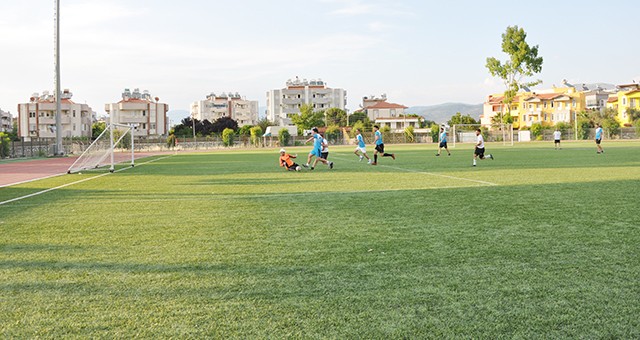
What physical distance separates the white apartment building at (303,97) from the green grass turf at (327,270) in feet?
439

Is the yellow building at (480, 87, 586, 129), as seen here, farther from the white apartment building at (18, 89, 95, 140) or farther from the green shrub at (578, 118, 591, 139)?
the white apartment building at (18, 89, 95, 140)

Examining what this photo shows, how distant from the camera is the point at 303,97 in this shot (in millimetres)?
146000

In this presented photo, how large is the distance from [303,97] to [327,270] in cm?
14222

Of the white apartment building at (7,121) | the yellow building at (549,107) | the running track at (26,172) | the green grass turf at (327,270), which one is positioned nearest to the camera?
the green grass turf at (327,270)

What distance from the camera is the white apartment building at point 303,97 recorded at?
14550 cm

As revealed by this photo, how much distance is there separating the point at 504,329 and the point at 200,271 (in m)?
2.81

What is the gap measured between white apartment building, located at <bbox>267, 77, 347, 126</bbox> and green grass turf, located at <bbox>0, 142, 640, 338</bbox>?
439 ft

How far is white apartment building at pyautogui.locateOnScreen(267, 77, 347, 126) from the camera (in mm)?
145500

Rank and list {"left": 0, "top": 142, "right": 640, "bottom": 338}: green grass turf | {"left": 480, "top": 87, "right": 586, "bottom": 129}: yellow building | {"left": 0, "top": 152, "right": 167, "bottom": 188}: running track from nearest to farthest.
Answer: {"left": 0, "top": 142, "right": 640, "bottom": 338}: green grass turf < {"left": 0, "top": 152, "right": 167, "bottom": 188}: running track < {"left": 480, "top": 87, "right": 586, "bottom": 129}: yellow building

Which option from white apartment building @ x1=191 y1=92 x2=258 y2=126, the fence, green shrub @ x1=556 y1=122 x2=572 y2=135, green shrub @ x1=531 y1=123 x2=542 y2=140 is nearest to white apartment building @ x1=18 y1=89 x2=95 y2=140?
the fence

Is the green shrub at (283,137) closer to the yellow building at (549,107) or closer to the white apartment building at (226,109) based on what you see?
the yellow building at (549,107)

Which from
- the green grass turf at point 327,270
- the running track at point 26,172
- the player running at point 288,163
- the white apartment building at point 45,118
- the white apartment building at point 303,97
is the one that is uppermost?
the white apartment building at point 303,97

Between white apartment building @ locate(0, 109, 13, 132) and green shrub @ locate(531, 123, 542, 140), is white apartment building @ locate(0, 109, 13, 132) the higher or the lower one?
the higher one

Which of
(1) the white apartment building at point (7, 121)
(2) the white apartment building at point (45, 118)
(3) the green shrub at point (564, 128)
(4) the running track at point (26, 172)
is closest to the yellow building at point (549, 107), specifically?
(3) the green shrub at point (564, 128)
